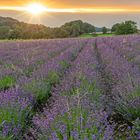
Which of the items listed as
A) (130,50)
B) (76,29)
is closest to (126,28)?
(76,29)

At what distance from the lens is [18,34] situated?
44.0 m

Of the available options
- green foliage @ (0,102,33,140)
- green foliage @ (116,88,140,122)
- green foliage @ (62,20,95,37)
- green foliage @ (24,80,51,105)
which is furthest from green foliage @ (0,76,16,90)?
green foliage @ (62,20,95,37)

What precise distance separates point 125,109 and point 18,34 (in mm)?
40632

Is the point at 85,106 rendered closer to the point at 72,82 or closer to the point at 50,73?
the point at 72,82

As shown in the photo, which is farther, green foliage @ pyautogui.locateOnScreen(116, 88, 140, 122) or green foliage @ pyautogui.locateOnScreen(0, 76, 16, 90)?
green foliage @ pyautogui.locateOnScreen(0, 76, 16, 90)

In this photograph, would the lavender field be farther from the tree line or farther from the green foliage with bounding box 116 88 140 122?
the tree line

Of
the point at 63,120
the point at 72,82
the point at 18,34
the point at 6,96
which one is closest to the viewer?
the point at 63,120

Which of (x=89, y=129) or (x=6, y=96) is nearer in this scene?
(x=89, y=129)

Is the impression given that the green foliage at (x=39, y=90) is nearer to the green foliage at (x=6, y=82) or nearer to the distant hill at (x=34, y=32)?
the green foliage at (x=6, y=82)

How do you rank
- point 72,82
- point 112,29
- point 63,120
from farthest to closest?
point 112,29 < point 72,82 < point 63,120

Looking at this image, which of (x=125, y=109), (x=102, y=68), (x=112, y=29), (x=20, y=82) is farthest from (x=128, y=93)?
(x=112, y=29)

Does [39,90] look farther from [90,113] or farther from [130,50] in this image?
[130,50]

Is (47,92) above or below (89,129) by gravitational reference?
below

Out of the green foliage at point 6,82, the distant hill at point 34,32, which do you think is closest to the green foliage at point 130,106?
the green foliage at point 6,82
